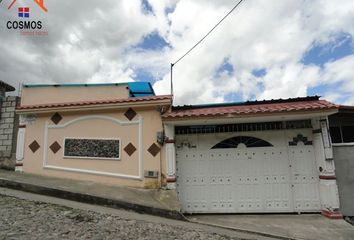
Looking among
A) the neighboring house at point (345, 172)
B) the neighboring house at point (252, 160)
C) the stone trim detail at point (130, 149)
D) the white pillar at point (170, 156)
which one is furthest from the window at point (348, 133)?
the stone trim detail at point (130, 149)

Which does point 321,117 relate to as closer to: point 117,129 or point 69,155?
point 117,129

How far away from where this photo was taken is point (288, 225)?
5.85 m

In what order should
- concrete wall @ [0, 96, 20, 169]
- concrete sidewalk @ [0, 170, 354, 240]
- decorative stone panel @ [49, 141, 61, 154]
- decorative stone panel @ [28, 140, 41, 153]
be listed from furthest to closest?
concrete wall @ [0, 96, 20, 169] → decorative stone panel @ [28, 140, 41, 153] → decorative stone panel @ [49, 141, 61, 154] → concrete sidewalk @ [0, 170, 354, 240]

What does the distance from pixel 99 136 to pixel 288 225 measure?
555 centimetres

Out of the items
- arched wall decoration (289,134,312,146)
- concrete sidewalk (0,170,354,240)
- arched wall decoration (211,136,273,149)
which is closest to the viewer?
concrete sidewalk (0,170,354,240)

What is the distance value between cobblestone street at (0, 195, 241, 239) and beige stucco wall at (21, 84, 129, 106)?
416 cm

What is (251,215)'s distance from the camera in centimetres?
677

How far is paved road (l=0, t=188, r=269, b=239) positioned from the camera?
405cm

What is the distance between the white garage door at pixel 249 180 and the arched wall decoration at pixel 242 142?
0.08m

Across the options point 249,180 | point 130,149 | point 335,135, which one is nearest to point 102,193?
point 130,149

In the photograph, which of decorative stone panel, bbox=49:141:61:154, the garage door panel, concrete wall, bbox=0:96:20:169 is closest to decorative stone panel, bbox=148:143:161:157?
decorative stone panel, bbox=49:141:61:154

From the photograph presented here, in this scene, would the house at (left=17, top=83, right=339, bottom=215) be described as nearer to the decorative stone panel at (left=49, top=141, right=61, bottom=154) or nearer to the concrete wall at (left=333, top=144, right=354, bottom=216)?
the decorative stone panel at (left=49, top=141, right=61, bottom=154)

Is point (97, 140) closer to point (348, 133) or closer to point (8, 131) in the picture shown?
point (8, 131)

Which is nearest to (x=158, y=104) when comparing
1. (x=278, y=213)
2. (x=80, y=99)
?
(x=80, y=99)
